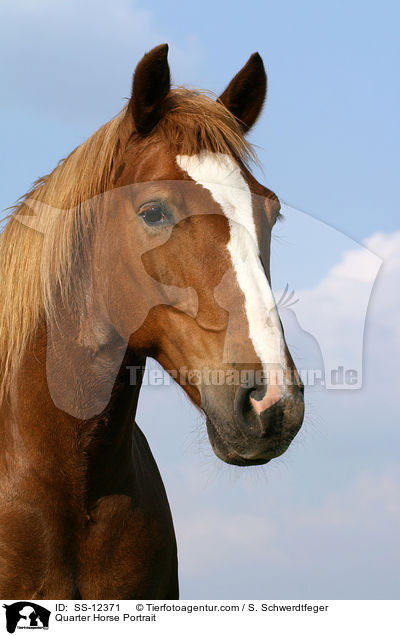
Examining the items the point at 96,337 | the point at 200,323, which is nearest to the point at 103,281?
the point at 96,337

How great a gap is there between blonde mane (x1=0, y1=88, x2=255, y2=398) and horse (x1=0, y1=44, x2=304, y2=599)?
1cm

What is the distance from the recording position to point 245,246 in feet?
9.87

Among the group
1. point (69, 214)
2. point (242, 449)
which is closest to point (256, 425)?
point (242, 449)

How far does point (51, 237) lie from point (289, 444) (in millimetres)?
1800

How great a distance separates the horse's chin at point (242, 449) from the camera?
2.82m

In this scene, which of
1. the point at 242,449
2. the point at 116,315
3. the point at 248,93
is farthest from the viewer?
the point at 248,93

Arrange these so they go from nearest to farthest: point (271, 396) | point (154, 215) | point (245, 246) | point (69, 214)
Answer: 1. point (271, 396)
2. point (245, 246)
3. point (154, 215)
4. point (69, 214)

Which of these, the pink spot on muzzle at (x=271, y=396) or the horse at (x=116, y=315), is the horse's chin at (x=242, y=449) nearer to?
the horse at (x=116, y=315)

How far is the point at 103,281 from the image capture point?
3.47m

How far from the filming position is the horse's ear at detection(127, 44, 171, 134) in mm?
3395

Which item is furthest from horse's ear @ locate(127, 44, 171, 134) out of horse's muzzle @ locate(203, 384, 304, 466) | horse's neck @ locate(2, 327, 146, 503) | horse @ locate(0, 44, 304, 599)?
horse's muzzle @ locate(203, 384, 304, 466)

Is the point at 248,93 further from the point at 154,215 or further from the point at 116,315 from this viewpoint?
the point at 116,315

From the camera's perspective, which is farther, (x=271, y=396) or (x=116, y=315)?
(x=116, y=315)
